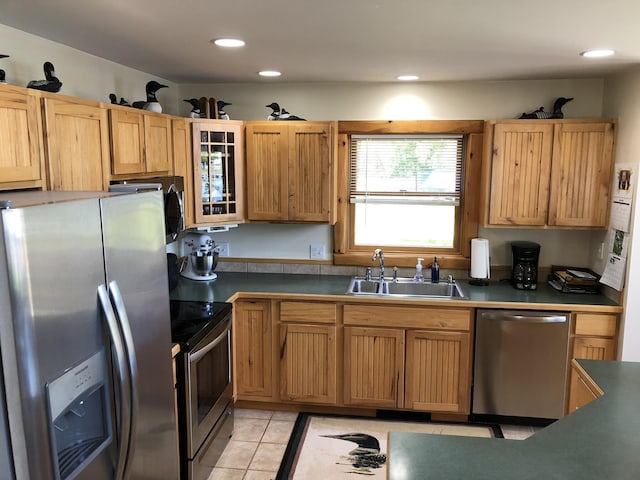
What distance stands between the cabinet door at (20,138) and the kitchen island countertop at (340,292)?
1534 millimetres

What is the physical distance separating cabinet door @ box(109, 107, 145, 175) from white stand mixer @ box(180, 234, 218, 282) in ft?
3.70

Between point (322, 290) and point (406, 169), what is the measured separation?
3.75ft

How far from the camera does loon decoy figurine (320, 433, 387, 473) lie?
2.90 metres

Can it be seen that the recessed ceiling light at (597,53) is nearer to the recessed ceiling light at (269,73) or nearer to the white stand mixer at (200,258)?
the recessed ceiling light at (269,73)

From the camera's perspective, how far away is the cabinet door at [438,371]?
326cm

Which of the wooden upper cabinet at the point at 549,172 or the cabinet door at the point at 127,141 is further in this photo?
the wooden upper cabinet at the point at 549,172

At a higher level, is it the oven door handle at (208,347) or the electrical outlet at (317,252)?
the electrical outlet at (317,252)

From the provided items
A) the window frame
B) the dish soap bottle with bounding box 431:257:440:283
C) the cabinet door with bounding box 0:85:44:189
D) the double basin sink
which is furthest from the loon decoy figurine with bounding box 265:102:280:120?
the cabinet door with bounding box 0:85:44:189

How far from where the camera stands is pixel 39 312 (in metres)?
1.18

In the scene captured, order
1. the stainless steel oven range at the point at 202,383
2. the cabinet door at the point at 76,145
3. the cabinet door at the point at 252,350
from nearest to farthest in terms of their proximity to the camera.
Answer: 1. the cabinet door at the point at 76,145
2. the stainless steel oven range at the point at 202,383
3. the cabinet door at the point at 252,350

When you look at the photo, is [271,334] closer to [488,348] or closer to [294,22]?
[488,348]

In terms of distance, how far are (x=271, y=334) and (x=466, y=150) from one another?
196 cm

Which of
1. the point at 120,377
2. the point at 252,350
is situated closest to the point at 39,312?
the point at 120,377

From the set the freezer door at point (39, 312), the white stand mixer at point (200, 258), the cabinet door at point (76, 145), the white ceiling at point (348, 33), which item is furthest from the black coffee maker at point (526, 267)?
the freezer door at point (39, 312)
